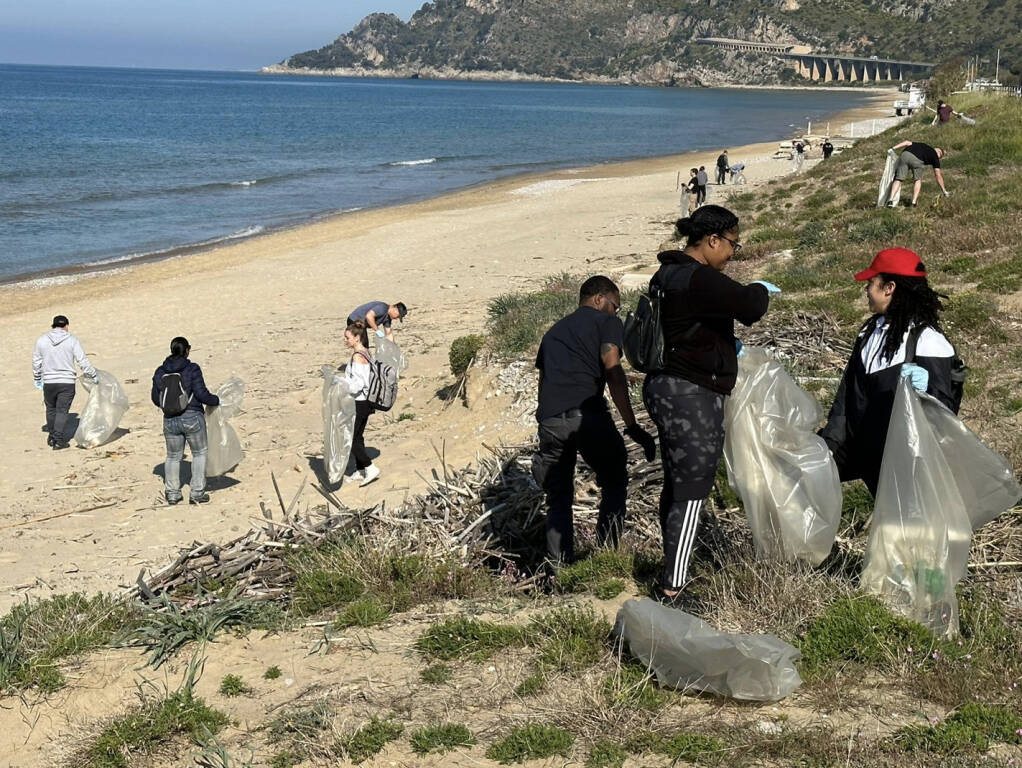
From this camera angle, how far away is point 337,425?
9094mm

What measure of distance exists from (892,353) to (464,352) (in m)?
7.32

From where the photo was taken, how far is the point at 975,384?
792cm

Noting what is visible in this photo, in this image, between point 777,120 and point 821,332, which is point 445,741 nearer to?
point 821,332

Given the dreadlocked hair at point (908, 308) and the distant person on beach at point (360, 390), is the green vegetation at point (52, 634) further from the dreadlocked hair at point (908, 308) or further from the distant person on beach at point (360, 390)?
the dreadlocked hair at point (908, 308)

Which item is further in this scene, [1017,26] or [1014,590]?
[1017,26]

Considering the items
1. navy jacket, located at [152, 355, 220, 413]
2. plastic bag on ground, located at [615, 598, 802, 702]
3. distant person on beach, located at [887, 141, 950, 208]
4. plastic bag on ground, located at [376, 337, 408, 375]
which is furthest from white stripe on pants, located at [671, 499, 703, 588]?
distant person on beach, located at [887, 141, 950, 208]

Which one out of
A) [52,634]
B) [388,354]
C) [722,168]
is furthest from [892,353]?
[722,168]

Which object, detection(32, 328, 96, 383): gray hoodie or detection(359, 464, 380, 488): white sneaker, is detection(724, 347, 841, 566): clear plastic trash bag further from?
detection(32, 328, 96, 383): gray hoodie

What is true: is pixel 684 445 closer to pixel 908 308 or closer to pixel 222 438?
pixel 908 308

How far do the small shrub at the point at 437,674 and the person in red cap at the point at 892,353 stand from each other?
2154 millimetres

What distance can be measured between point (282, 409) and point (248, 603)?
6826 millimetres

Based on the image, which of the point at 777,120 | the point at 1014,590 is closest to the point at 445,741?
the point at 1014,590

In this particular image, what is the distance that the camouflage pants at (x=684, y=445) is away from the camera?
4543 mm

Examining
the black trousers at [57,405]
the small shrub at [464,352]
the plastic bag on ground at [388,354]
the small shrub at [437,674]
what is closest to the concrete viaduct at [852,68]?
the small shrub at [464,352]
